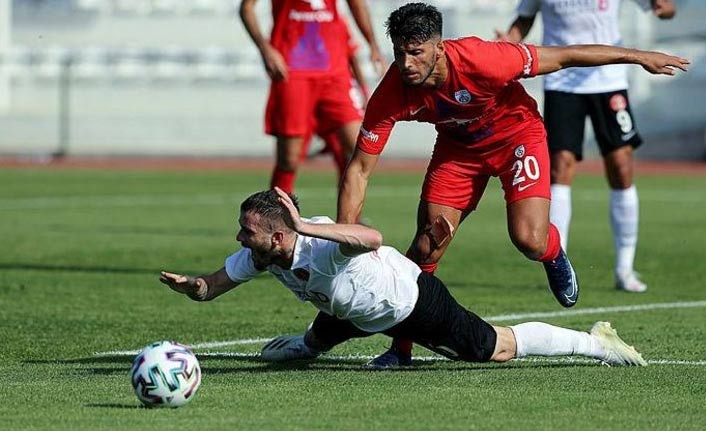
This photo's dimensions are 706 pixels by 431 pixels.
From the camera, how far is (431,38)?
803cm

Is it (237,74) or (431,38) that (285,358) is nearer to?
(431,38)

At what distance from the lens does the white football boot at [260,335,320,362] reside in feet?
27.7

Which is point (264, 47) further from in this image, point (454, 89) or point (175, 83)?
point (175, 83)

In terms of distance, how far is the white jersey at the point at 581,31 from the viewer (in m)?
11.8

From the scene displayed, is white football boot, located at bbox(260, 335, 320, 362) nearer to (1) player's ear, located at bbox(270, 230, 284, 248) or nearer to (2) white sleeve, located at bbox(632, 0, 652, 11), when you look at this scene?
(1) player's ear, located at bbox(270, 230, 284, 248)

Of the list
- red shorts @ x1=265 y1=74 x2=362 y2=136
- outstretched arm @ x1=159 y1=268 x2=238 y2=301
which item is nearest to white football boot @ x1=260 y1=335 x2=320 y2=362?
outstretched arm @ x1=159 y1=268 x2=238 y2=301

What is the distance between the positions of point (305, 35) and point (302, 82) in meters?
0.38

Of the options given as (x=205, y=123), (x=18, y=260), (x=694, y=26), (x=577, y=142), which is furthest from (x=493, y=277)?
(x=694, y=26)

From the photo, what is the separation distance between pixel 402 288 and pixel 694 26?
32.1m

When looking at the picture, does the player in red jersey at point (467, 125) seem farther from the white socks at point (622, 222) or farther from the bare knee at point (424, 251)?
the white socks at point (622, 222)

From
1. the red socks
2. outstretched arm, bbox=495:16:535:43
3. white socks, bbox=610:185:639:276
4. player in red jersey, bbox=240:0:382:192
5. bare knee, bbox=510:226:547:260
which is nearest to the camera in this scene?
bare knee, bbox=510:226:547:260

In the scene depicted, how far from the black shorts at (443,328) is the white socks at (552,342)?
17 centimetres

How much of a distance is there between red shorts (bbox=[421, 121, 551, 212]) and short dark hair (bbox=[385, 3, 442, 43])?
1098 millimetres

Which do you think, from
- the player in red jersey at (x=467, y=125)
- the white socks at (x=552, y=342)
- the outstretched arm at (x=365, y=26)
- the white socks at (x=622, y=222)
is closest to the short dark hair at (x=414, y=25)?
the player in red jersey at (x=467, y=125)
